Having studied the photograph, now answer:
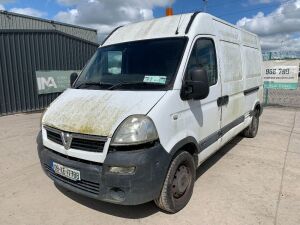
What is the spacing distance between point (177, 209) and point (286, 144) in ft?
13.7

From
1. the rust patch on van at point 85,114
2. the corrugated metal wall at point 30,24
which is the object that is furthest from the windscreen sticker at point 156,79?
the corrugated metal wall at point 30,24

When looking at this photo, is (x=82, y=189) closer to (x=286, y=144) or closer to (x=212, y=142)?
(x=212, y=142)

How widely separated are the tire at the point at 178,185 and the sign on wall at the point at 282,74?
9.57 metres

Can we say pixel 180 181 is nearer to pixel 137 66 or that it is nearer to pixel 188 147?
pixel 188 147

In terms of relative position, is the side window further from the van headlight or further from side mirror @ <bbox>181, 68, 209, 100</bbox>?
the van headlight

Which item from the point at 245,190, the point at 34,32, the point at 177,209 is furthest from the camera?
the point at 34,32

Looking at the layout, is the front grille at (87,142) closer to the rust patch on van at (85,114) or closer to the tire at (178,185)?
the rust patch on van at (85,114)

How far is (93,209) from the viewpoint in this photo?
3611 mm

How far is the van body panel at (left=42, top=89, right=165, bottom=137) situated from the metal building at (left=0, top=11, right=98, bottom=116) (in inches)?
336

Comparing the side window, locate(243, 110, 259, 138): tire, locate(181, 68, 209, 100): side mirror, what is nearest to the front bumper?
locate(181, 68, 209, 100): side mirror

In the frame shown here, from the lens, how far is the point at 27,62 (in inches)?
458

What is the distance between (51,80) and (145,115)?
1081cm

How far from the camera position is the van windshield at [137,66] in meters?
3.43

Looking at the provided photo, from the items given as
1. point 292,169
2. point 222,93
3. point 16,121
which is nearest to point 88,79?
point 222,93
